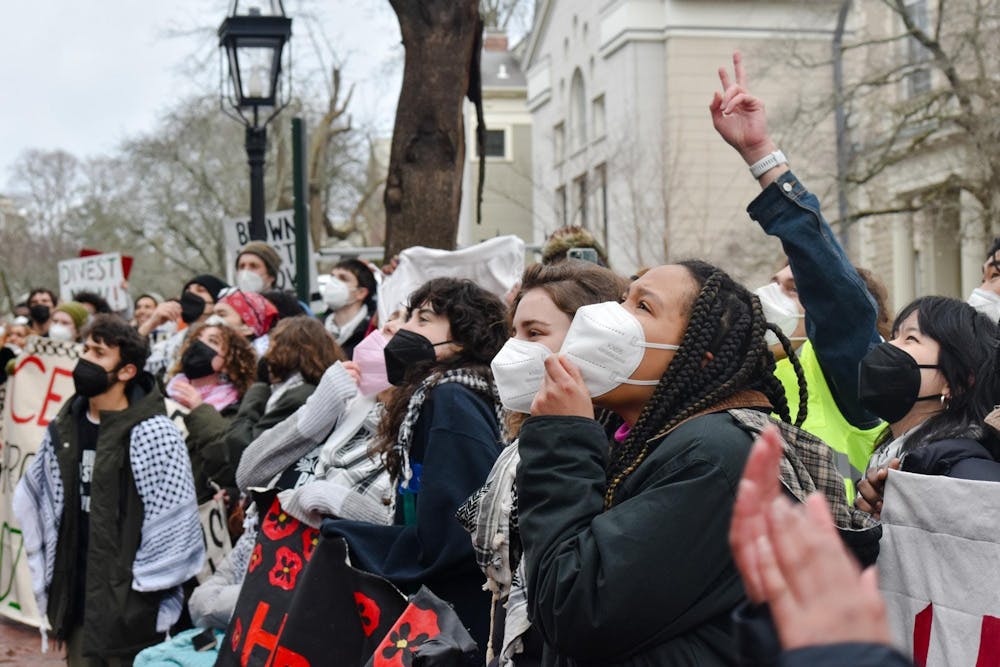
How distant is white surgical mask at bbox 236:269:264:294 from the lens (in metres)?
10.1

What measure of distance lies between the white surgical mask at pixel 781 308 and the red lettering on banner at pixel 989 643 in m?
2.16

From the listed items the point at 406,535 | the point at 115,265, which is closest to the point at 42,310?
the point at 115,265

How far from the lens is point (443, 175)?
8.09m

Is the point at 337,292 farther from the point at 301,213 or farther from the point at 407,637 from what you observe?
the point at 407,637

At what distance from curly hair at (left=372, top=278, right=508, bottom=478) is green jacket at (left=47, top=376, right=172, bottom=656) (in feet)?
7.12

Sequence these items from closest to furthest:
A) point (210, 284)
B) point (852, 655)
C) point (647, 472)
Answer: point (852, 655) → point (647, 472) → point (210, 284)

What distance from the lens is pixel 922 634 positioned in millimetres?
3221

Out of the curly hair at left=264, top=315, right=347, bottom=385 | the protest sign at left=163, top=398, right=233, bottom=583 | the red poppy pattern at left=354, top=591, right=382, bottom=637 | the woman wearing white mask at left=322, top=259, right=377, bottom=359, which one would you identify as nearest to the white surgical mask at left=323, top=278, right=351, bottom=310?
the woman wearing white mask at left=322, top=259, right=377, bottom=359

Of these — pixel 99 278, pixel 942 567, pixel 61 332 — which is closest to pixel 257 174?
pixel 61 332

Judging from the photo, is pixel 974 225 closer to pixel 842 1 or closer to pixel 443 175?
pixel 842 1

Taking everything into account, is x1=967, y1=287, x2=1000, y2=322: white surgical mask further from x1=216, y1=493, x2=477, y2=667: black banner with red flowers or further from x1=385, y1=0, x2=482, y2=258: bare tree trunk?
x1=385, y1=0, x2=482, y2=258: bare tree trunk

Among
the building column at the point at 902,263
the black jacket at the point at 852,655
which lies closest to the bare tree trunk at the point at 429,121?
the black jacket at the point at 852,655

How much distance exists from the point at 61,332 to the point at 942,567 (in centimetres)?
971

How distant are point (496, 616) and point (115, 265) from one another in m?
11.8
